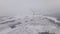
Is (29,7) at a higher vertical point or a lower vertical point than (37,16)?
higher

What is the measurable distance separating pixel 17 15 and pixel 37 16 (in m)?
0.29

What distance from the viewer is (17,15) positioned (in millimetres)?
1181

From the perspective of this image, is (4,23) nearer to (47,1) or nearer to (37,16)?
(37,16)

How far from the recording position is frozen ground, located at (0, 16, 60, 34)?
1.16 metres

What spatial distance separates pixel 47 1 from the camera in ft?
3.91

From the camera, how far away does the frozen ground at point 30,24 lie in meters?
1.16

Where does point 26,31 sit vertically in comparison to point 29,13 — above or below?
below

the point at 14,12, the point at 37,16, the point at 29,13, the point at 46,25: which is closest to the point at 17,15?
the point at 14,12

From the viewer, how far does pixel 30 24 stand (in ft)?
3.89

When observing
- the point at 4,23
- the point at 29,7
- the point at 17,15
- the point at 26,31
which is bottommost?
the point at 26,31

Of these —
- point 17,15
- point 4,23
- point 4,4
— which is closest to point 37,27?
point 17,15

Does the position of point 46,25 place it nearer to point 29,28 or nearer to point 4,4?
point 29,28

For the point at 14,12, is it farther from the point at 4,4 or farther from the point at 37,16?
the point at 37,16

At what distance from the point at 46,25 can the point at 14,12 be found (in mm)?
497
